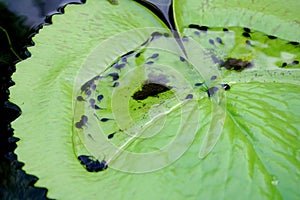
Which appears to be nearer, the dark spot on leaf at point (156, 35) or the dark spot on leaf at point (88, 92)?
the dark spot on leaf at point (88, 92)

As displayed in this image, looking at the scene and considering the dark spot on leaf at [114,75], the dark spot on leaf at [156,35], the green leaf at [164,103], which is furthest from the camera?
the dark spot on leaf at [156,35]

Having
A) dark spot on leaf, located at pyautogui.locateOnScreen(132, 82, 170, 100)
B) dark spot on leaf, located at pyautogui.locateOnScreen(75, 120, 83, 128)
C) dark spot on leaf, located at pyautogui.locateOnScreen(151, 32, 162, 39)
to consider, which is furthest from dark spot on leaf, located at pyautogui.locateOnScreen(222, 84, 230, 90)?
dark spot on leaf, located at pyautogui.locateOnScreen(75, 120, 83, 128)

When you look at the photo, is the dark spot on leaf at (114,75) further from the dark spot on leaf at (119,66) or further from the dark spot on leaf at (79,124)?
the dark spot on leaf at (79,124)

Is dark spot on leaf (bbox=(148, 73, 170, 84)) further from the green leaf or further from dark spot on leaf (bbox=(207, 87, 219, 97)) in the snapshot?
dark spot on leaf (bbox=(207, 87, 219, 97))

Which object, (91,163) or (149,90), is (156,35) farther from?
(91,163)

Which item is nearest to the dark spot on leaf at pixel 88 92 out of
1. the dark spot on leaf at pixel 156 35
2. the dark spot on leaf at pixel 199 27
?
the dark spot on leaf at pixel 156 35

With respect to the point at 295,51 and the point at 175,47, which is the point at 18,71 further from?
the point at 295,51

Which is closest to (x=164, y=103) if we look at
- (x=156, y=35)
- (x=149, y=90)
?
(x=149, y=90)
